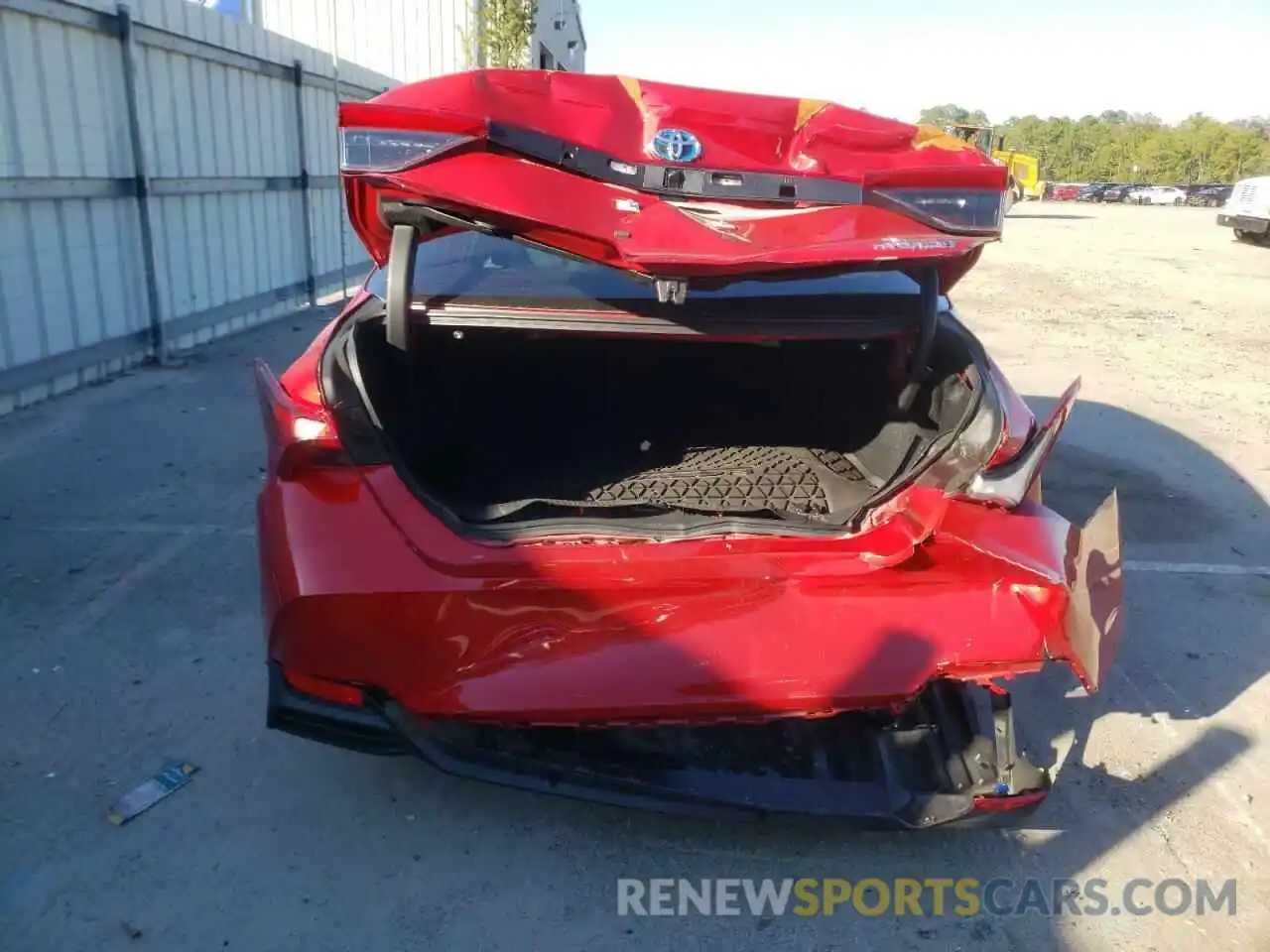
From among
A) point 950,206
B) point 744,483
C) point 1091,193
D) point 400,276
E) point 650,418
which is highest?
point 950,206

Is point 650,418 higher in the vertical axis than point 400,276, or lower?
lower

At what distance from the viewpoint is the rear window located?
2.55 metres

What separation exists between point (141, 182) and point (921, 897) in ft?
23.7

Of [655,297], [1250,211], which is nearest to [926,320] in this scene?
[655,297]

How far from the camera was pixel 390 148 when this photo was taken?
6.75 feet

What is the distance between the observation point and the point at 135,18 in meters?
7.02

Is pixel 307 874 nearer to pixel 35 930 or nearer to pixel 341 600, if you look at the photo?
pixel 35 930

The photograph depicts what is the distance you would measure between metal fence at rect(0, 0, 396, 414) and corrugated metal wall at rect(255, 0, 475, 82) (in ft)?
25.7

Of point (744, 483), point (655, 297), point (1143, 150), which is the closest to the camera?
point (655, 297)

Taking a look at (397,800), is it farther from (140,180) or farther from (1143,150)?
(1143,150)

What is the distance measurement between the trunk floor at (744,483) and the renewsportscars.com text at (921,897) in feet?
3.14

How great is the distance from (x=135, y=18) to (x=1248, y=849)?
26.5 feet

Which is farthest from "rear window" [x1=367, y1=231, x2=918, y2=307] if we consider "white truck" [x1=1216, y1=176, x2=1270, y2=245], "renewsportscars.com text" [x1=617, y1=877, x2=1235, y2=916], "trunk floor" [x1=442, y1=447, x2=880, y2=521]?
"white truck" [x1=1216, y1=176, x2=1270, y2=245]

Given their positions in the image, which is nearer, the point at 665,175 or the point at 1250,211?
the point at 665,175
